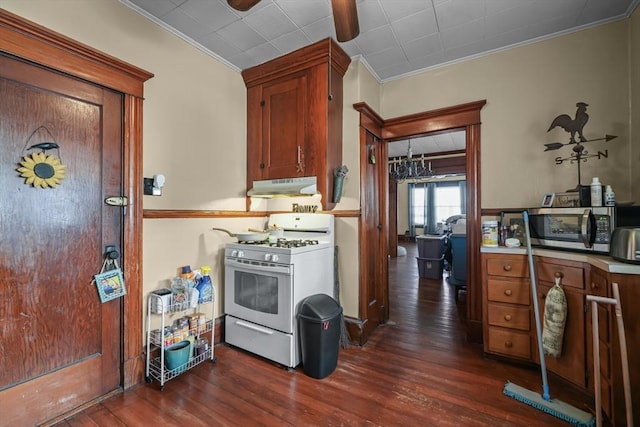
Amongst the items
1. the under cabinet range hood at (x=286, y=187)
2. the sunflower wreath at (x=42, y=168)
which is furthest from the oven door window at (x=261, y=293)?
the sunflower wreath at (x=42, y=168)

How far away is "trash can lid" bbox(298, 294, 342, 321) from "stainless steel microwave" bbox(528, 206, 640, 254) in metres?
1.68

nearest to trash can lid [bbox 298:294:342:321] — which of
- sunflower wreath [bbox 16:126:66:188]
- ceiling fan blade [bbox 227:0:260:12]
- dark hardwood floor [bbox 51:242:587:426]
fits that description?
dark hardwood floor [bbox 51:242:587:426]

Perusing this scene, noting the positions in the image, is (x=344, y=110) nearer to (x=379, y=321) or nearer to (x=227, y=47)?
(x=227, y=47)

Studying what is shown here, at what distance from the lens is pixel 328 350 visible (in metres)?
2.09

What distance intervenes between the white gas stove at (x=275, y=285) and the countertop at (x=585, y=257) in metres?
1.39

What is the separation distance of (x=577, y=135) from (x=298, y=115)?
7.77 feet

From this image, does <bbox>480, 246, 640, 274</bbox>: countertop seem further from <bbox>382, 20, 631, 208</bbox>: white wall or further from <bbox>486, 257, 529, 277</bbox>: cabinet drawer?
<bbox>382, 20, 631, 208</bbox>: white wall

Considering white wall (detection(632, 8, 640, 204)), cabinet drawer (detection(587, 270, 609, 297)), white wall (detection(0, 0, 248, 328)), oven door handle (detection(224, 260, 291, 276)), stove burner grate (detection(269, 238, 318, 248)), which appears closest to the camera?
cabinet drawer (detection(587, 270, 609, 297))

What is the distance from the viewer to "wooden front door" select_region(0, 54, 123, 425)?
1540mm

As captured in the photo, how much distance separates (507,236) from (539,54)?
5.31ft

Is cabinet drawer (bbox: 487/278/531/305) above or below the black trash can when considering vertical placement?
above

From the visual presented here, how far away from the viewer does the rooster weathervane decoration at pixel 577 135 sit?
212 centimetres

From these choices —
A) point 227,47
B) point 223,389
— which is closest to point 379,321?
point 223,389

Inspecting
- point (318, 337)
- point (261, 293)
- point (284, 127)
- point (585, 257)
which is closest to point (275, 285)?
point (261, 293)
